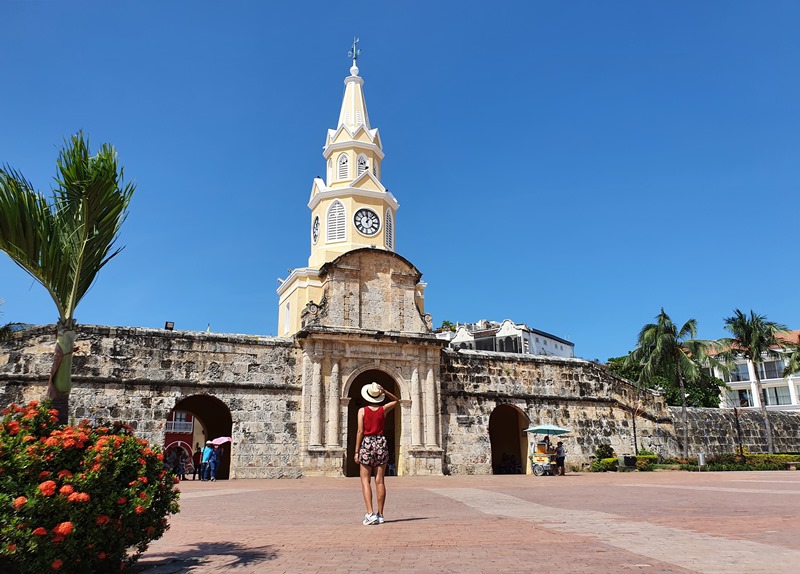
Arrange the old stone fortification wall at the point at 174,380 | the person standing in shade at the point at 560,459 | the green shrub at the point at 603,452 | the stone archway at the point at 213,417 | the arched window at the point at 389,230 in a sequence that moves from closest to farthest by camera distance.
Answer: the old stone fortification wall at the point at 174,380
the person standing in shade at the point at 560,459
the stone archway at the point at 213,417
the green shrub at the point at 603,452
the arched window at the point at 389,230

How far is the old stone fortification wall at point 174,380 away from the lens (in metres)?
19.8

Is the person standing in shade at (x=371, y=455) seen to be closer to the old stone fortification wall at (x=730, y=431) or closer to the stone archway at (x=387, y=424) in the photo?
the stone archway at (x=387, y=424)

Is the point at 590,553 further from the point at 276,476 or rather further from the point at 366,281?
the point at 366,281

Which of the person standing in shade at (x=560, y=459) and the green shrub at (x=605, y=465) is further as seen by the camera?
the green shrub at (x=605, y=465)

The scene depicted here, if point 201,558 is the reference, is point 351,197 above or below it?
above

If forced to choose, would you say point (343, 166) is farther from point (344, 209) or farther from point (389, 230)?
point (389, 230)

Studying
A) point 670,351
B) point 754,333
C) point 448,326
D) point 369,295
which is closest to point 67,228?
point 369,295

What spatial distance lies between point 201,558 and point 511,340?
53.0 m

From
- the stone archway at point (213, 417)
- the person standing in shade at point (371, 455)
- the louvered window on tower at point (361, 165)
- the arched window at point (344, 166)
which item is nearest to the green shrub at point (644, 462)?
the stone archway at point (213, 417)

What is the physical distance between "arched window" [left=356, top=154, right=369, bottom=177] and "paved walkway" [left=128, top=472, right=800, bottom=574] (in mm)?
21539

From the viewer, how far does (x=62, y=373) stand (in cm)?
645

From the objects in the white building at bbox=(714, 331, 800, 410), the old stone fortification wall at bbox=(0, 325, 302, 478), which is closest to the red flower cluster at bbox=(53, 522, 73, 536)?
the old stone fortification wall at bbox=(0, 325, 302, 478)

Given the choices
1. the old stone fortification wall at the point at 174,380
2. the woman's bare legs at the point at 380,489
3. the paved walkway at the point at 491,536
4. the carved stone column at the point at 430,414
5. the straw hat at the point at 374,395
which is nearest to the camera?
the paved walkway at the point at 491,536

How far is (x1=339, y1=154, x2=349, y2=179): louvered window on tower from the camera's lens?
104ft
